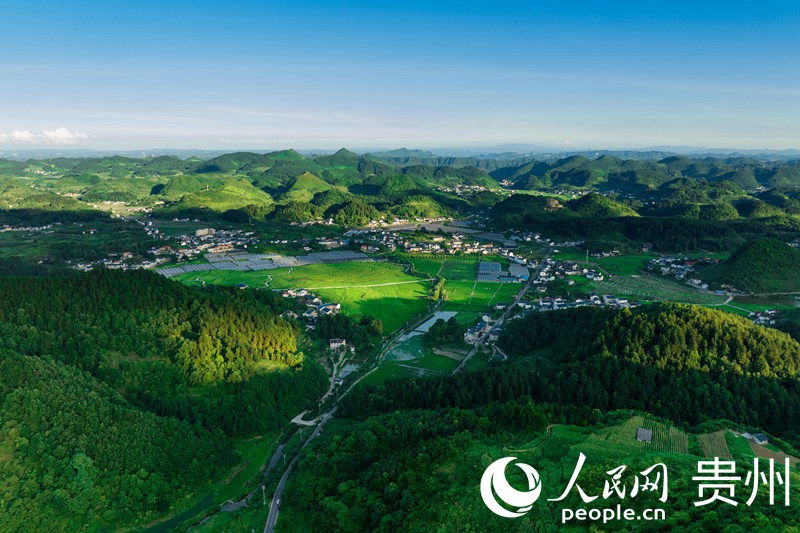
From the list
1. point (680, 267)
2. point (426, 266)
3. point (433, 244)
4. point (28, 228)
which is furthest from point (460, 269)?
point (28, 228)

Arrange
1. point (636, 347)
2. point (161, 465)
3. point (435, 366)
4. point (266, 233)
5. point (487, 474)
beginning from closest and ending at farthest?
point (487, 474), point (161, 465), point (636, 347), point (435, 366), point (266, 233)

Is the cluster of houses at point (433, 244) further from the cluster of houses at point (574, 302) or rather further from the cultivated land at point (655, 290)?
the cluster of houses at point (574, 302)

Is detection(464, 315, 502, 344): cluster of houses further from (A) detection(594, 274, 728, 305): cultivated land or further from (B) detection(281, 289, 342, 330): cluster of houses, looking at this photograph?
(A) detection(594, 274, 728, 305): cultivated land

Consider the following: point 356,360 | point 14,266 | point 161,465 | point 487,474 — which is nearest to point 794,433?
point 487,474

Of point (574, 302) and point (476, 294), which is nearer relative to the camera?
point (574, 302)

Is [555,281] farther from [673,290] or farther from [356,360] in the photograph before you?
[356,360]

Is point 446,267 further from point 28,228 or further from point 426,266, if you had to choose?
point 28,228

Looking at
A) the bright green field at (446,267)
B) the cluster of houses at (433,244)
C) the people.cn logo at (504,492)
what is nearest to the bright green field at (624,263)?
the cluster of houses at (433,244)
